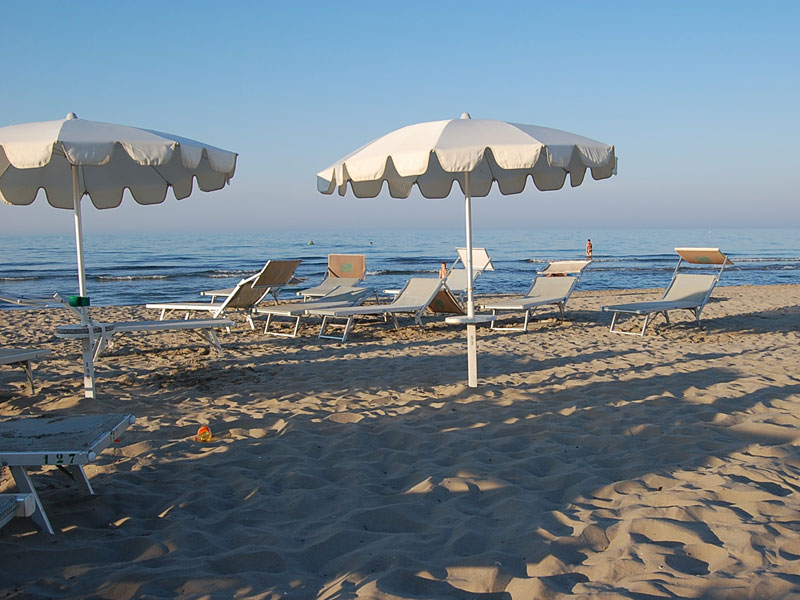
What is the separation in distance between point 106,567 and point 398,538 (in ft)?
3.57

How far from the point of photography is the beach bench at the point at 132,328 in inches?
194

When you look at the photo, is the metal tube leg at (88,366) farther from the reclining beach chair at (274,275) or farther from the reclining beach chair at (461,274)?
the reclining beach chair at (461,274)

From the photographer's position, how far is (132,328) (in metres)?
6.04

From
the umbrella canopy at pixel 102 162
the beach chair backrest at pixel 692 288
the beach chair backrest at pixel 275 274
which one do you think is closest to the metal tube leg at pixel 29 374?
the umbrella canopy at pixel 102 162

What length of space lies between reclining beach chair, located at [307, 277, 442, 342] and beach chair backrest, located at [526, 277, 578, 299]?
1.68m

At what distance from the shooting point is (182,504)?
3066 mm

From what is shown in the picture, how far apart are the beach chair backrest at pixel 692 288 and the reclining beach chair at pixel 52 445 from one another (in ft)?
25.5

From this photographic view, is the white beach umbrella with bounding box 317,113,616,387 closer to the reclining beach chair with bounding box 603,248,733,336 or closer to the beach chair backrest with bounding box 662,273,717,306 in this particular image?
the reclining beach chair with bounding box 603,248,733,336

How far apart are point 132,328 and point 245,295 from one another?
2.69 metres

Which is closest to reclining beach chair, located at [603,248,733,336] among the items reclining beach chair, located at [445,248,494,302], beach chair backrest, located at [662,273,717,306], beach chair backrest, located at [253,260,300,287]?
beach chair backrest, located at [662,273,717,306]

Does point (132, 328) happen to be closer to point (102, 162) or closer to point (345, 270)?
point (102, 162)

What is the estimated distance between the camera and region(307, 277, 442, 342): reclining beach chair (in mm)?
8258

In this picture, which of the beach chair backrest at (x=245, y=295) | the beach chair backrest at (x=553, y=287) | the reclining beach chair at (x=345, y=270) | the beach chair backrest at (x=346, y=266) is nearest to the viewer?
the beach chair backrest at (x=245, y=295)

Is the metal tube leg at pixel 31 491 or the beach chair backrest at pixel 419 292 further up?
the beach chair backrest at pixel 419 292
